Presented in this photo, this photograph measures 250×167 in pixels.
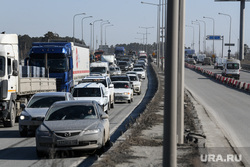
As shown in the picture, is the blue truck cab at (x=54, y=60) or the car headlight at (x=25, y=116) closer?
the car headlight at (x=25, y=116)

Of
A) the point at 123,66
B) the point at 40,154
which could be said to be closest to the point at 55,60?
the point at 40,154

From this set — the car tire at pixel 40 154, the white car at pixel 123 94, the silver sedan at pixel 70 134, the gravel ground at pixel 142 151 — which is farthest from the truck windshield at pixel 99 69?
the car tire at pixel 40 154

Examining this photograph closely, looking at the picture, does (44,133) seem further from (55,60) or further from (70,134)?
(55,60)

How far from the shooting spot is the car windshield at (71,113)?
13.8 m

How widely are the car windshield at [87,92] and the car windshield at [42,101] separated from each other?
19.0ft

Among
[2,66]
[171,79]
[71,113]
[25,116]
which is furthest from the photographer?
[2,66]

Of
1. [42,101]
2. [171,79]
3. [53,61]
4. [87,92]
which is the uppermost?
[171,79]

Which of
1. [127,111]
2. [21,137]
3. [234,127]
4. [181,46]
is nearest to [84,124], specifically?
[181,46]

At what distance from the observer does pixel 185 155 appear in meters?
11.6

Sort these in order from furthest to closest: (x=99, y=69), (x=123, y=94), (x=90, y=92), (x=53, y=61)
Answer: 1. (x=99, y=69)
2. (x=123, y=94)
3. (x=53, y=61)
4. (x=90, y=92)

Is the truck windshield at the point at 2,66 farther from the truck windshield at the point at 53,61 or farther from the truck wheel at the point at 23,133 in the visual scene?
the truck windshield at the point at 53,61

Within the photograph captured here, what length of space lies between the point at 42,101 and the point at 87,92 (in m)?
6.24

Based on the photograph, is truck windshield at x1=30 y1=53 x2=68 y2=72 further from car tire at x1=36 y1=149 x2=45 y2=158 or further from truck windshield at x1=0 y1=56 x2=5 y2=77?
car tire at x1=36 y1=149 x2=45 y2=158

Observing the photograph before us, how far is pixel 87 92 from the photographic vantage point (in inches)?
987
